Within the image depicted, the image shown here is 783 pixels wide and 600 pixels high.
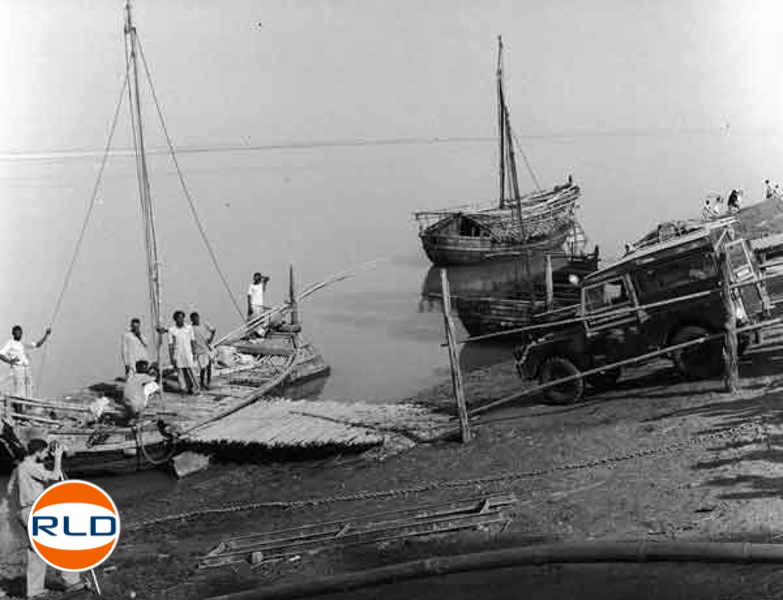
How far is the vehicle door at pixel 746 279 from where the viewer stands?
46.3ft

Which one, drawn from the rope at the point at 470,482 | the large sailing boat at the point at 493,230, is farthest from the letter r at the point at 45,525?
the large sailing boat at the point at 493,230

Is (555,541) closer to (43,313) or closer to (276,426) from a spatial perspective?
(276,426)

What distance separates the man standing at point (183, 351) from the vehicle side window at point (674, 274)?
9.38 meters

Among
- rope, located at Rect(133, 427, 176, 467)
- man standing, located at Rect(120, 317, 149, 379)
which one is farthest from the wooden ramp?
man standing, located at Rect(120, 317, 149, 379)

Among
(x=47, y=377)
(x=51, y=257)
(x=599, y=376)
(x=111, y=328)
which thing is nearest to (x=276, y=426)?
(x=599, y=376)

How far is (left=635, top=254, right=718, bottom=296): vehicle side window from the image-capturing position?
1387cm

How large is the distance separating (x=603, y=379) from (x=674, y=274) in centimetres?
236

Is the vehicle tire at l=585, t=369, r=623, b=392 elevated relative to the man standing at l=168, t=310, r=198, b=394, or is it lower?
lower

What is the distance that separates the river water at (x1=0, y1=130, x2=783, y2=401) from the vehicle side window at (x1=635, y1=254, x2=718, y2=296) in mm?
13230

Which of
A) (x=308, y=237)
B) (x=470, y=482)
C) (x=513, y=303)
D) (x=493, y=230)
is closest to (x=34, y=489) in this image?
(x=470, y=482)

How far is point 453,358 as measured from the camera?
46.3ft

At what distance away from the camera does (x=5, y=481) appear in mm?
18531

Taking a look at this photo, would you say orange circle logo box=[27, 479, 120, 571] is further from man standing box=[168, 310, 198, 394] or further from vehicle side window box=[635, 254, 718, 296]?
man standing box=[168, 310, 198, 394]

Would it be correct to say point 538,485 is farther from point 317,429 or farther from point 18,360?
point 18,360
